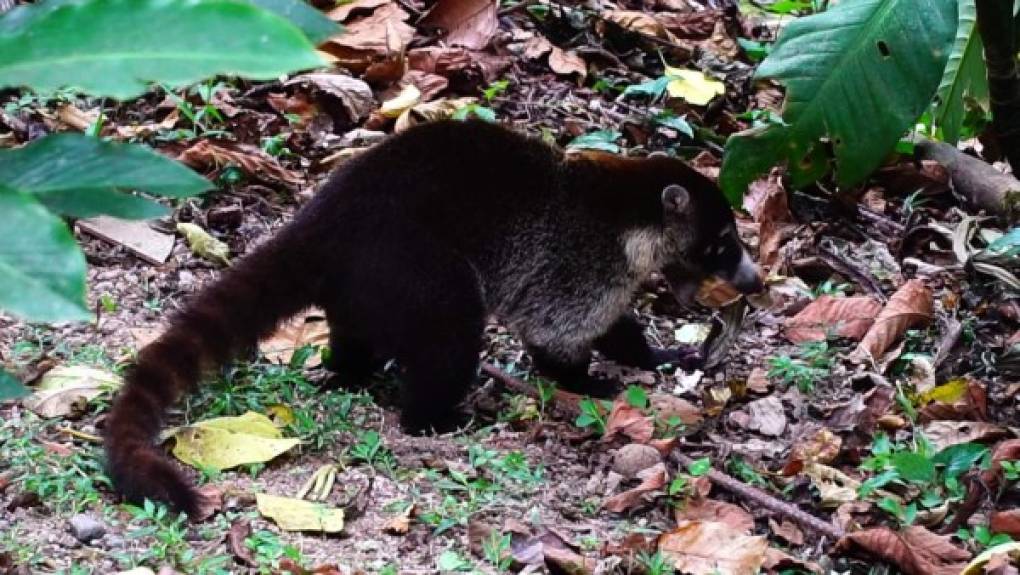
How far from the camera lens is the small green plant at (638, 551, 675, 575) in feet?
11.2

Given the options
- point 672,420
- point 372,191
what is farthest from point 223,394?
point 672,420


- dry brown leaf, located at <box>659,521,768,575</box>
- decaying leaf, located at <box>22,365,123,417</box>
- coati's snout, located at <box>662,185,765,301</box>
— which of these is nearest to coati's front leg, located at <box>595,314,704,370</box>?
coati's snout, located at <box>662,185,765,301</box>

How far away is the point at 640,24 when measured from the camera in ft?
23.4

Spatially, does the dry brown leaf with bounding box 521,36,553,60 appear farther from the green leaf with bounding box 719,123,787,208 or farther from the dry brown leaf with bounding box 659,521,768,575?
the dry brown leaf with bounding box 659,521,768,575

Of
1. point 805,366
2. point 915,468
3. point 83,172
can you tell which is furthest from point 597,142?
point 83,172

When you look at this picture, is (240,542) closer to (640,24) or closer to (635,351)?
(635,351)

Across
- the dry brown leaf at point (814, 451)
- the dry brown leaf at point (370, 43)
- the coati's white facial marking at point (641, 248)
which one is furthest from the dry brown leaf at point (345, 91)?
the dry brown leaf at point (814, 451)

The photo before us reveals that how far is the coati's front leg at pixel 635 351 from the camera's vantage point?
4983 millimetres

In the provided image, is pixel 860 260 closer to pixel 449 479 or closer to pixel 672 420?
pixel 672 420

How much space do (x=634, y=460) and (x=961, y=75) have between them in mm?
2652

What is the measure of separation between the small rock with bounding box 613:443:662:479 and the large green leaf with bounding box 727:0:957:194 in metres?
1.43

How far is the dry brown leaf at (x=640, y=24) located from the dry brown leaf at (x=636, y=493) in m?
3.71

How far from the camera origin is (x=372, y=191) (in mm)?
4363

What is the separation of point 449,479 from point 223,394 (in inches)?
34.2
